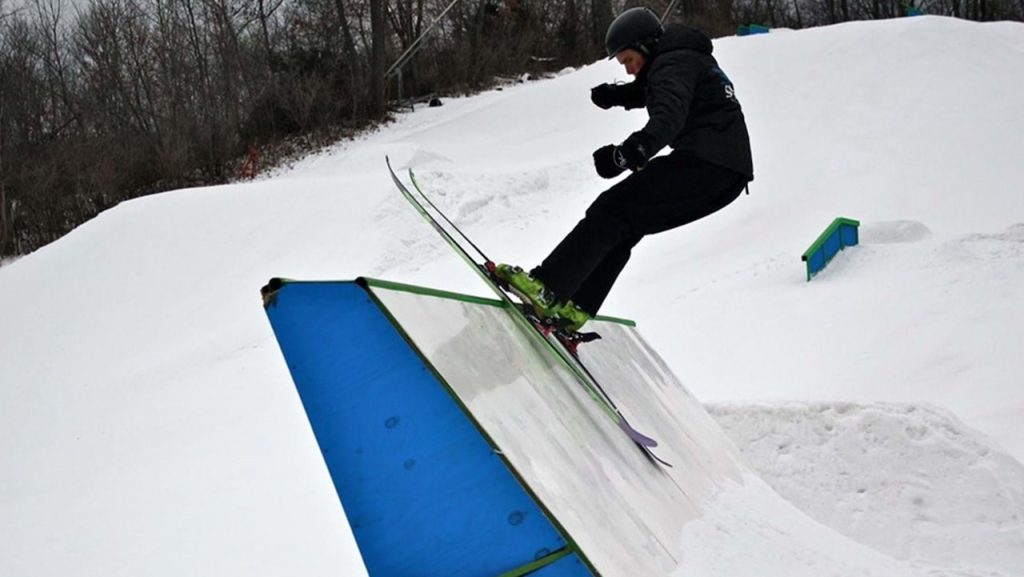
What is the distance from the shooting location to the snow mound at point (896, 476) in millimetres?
4984

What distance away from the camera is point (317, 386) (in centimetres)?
281

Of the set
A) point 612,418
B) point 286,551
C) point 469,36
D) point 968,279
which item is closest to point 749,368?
point 968,279

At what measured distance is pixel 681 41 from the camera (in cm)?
396

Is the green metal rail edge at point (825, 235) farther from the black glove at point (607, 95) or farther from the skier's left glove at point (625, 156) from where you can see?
the skier's left glove at point (625, 156)

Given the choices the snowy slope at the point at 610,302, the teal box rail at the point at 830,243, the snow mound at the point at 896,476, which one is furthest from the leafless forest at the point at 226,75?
the snow mound at the point at 896,476

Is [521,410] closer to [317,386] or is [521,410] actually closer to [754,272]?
[317,386]

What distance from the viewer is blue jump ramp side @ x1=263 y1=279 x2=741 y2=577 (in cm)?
254

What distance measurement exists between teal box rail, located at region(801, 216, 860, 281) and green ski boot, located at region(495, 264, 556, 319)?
24.7ft

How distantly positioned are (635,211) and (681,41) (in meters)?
0.71

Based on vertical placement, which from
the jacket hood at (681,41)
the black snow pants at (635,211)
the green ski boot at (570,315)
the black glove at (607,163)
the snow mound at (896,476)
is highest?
the jacket hood at (681,41)

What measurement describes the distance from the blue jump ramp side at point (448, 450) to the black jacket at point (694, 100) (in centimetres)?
126

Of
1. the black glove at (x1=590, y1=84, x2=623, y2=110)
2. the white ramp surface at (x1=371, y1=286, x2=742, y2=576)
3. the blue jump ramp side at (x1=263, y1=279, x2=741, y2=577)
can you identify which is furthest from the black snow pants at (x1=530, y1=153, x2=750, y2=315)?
the blue jump ramp side at (x1=263, y1=279, x2=741, y2=577)

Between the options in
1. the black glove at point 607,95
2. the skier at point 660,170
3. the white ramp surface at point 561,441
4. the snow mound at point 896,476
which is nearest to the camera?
the white ramp surface at point 561,441

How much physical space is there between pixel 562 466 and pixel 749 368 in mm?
6556
